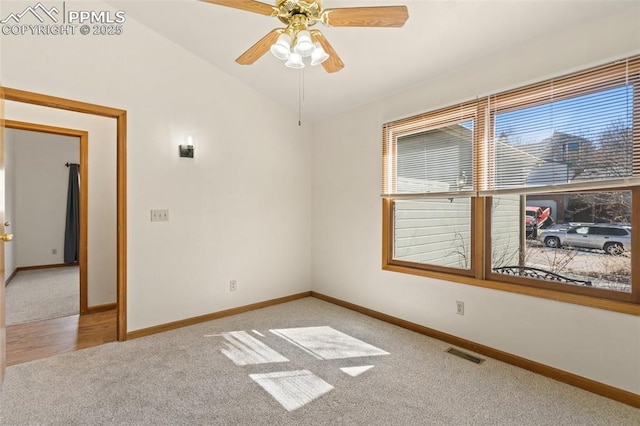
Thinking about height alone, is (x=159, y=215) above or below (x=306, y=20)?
below

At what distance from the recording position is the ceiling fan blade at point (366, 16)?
1657 millimetres

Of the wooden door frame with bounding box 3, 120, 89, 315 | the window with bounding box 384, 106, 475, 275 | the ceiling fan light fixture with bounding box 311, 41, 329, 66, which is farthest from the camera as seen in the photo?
the wooden door frame with bounding box 3, 120, 89, 315

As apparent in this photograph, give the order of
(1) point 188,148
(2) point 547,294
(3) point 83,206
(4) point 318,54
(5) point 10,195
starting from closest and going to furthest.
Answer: (4) point 318,54 → (2) point 547,294 → (1) point 188,148 → (3) point 83,206 → (5) point 10,195

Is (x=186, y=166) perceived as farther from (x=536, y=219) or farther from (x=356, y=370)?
(x=536, y=219)

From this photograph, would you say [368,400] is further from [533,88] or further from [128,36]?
[128,36]

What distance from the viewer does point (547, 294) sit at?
7.79 ft

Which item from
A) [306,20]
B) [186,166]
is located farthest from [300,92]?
[306,20]

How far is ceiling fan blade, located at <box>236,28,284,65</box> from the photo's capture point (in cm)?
193

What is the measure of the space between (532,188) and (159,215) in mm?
3432

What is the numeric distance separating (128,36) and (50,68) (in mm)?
750

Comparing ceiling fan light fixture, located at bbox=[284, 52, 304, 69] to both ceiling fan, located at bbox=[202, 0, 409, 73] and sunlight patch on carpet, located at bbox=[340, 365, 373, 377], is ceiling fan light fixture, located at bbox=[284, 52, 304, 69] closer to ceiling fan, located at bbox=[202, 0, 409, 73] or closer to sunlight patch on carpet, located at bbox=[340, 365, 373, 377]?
ceiling fan, located at bbox=[202, 0, 409, 73]

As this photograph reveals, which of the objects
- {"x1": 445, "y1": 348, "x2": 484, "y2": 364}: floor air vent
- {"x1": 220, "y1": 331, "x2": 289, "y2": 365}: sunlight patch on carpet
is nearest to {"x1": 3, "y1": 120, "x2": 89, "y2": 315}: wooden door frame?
{"x1": 220, "y1": 331, "x2": 289, "y2": 365}: sunlight patch on carpet

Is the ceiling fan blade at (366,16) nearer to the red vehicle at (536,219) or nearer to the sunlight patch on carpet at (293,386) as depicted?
the red vehicle at (536,219)

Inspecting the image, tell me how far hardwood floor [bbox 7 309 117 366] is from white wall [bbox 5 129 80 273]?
3484mm
